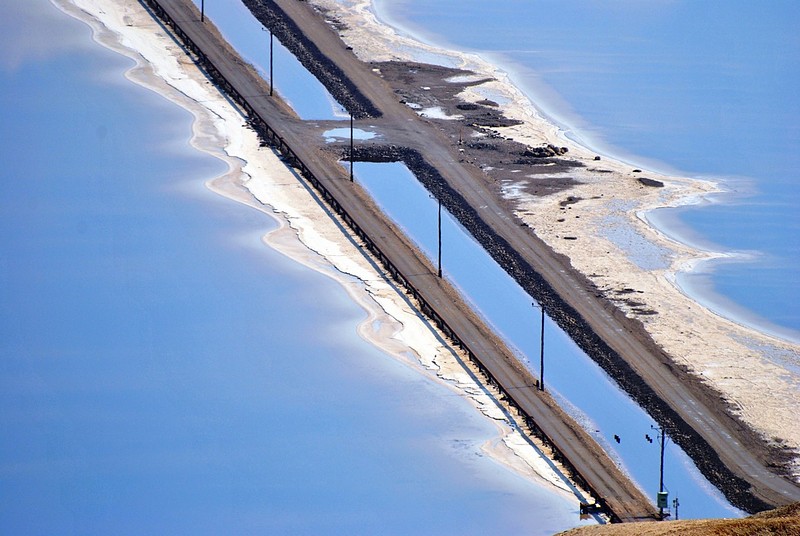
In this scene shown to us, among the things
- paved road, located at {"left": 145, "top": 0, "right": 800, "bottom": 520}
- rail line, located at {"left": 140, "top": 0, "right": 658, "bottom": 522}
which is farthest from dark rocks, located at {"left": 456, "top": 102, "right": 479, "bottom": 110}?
rail line, located at {"left": 140, "top": 0, "right": 658, "bottom": 522}

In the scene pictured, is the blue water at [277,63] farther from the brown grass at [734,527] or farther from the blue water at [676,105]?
the brown grass at [734,527]

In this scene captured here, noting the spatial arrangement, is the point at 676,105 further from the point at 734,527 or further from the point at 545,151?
the point at 734,527

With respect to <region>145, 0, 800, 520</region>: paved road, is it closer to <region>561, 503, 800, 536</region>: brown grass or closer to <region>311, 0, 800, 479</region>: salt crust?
<region>311, 0, 800, 479</region>: salt crust

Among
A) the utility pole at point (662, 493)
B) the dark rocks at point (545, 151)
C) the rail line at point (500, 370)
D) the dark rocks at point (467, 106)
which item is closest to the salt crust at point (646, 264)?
the dark rocks at point (545, 151)

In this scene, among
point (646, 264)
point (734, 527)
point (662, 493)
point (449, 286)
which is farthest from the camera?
point (646, 264)

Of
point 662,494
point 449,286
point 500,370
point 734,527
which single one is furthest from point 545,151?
point 734,527
